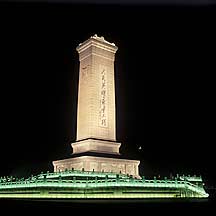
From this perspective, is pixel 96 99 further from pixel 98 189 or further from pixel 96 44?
pixel 98 189

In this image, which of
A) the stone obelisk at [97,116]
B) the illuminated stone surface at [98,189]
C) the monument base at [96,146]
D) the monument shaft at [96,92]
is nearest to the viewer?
the illuminated stone surface at [98,189]

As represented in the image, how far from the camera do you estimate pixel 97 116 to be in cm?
1717

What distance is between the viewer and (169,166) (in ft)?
83.1

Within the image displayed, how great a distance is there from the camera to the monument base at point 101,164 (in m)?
15.4

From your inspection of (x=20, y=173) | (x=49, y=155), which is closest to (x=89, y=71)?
(x=49, y=155)

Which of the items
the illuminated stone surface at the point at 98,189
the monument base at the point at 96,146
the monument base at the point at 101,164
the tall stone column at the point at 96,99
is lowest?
the illuminated stone surface at the point at 98,189

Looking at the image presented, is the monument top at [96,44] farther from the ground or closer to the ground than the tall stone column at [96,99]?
farther from the ground

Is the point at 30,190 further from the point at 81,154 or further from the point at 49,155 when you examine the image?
the point at 49,155

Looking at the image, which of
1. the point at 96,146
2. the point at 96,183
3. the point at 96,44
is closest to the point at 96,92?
the point at 96,44

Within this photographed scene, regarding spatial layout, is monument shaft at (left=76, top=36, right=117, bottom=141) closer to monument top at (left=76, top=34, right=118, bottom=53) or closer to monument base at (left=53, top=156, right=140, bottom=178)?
monument top at (left=76, top=34, right=118, bottom=53)

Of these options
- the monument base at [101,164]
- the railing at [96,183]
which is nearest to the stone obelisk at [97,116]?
the monument base at [101,164]

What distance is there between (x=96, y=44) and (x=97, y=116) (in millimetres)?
4087

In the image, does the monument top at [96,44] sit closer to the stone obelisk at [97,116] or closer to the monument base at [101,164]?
the stone obelisk at [97,116]

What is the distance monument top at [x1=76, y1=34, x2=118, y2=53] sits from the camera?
17906 mm
